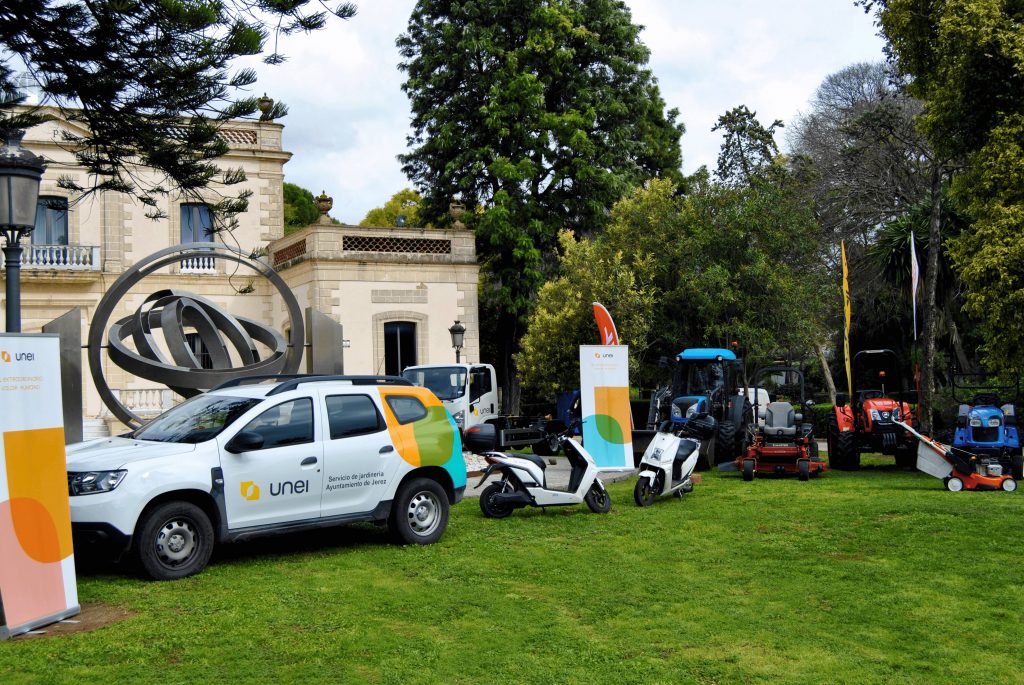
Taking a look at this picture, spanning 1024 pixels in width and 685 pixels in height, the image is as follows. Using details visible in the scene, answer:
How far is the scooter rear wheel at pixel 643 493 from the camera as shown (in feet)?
40.4

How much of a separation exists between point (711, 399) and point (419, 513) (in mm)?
8869

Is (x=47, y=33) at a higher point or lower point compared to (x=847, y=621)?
higher

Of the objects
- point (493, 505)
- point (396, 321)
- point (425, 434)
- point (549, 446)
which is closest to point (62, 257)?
point (396, 321)

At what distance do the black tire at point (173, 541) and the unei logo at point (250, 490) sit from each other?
37 centimetres

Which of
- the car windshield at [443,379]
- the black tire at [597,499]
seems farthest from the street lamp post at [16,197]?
the car windshield at [443,379]

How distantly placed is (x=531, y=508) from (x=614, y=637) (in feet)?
19.5

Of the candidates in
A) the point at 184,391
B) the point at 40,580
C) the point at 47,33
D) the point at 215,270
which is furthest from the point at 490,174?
the point at 40,580

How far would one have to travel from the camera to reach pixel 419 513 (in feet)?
31.7

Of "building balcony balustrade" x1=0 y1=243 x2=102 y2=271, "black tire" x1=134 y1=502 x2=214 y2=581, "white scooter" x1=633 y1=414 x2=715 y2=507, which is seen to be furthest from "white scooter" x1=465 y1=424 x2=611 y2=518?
"building balcony balustrade" x1=0 y1=243 x2=102 y2=271

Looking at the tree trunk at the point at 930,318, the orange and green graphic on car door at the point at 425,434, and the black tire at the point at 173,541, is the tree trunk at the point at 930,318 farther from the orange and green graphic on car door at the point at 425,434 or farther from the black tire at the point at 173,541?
the black tire at the point at 173,541

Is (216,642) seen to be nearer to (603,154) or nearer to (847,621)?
(847,621)

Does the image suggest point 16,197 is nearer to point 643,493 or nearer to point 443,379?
point 643,493

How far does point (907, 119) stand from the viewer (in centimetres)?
2808

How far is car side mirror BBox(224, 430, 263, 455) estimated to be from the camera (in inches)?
322
